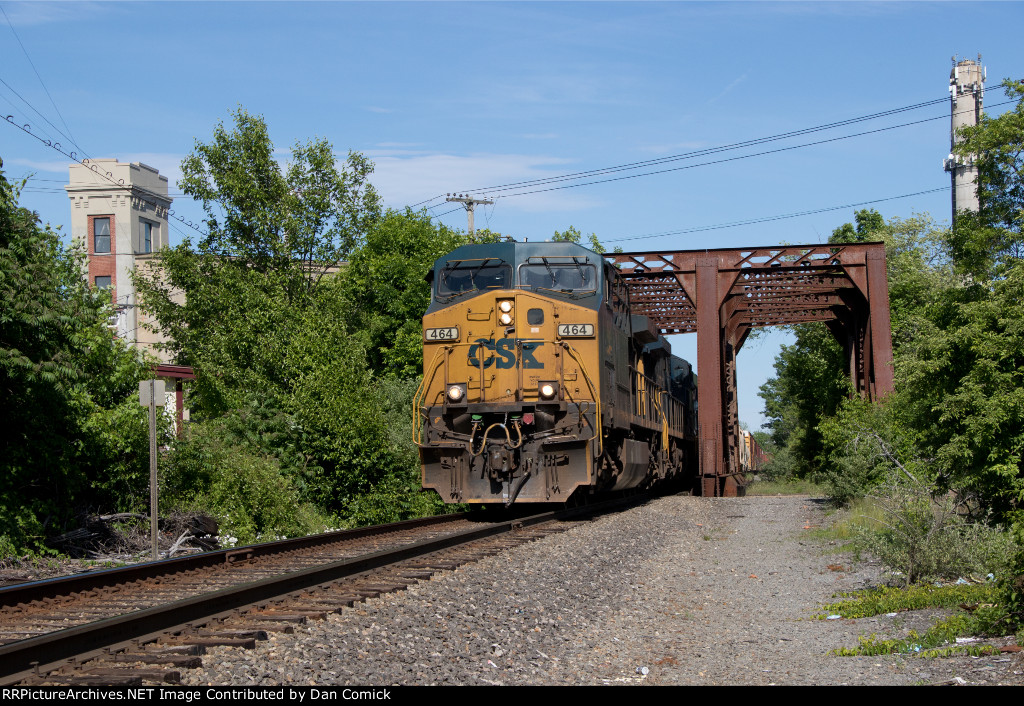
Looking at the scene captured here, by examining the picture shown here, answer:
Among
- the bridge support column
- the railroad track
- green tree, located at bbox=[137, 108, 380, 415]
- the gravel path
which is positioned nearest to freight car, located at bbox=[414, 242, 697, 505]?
the railroad track

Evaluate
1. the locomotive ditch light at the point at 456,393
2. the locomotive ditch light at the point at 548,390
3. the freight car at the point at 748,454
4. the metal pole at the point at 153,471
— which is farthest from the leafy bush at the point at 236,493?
the freight car at the point at 748,454

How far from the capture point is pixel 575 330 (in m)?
13.9

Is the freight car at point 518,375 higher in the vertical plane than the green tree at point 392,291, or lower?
lower

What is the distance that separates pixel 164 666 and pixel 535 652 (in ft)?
7.60

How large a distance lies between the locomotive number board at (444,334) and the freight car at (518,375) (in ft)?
0.05

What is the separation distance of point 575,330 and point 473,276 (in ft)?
6.71

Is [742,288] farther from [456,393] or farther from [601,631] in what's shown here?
[601,631]

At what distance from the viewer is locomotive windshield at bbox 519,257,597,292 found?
14602mm

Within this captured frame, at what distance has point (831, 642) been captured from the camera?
21.9 ft

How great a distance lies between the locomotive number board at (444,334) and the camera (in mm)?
14320

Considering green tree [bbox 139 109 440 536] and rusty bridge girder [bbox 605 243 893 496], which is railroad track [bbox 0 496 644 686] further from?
rusty bridge girder [bbox 605 243 893 496]

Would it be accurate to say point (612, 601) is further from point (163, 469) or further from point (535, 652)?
point (163, 469)

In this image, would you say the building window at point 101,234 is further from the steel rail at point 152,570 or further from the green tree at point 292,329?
the steel rail at point 152,570

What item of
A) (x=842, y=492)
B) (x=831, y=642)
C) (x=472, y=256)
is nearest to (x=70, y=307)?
(x=472, y=256)
